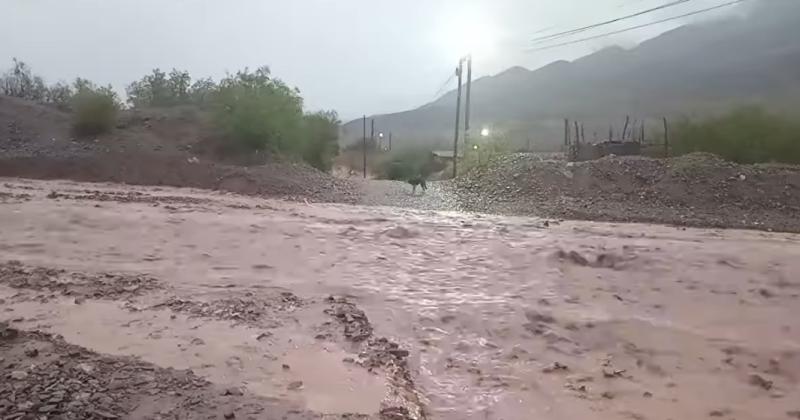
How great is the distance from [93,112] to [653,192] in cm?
1666

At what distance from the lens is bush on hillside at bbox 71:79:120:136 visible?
2117 cm

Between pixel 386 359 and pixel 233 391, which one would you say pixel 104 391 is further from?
pixel 386 359

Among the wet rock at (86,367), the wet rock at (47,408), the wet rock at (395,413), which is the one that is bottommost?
the wet rock at (395,413)

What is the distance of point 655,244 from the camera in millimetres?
10859

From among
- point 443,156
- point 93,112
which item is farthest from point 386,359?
point 443,156

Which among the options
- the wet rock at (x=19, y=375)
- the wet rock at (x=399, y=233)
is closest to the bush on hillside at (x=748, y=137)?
the wet rock at (x=399, y=233)

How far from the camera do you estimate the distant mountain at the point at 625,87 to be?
20.9m

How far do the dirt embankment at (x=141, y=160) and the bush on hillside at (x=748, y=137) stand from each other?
34.8 feet

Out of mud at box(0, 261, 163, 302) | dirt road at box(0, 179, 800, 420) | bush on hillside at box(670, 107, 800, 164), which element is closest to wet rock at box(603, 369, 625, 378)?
dirt road at box(0, 179, 800, 420)

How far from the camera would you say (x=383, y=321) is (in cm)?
621

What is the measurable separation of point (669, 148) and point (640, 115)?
560 centimetres

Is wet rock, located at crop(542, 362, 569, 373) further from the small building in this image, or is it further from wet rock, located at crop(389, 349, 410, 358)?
the small building

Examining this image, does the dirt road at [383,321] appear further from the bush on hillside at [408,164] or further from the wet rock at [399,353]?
the bush on hillside at [408,164]

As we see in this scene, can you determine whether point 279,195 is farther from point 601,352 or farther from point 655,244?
point 601,352
